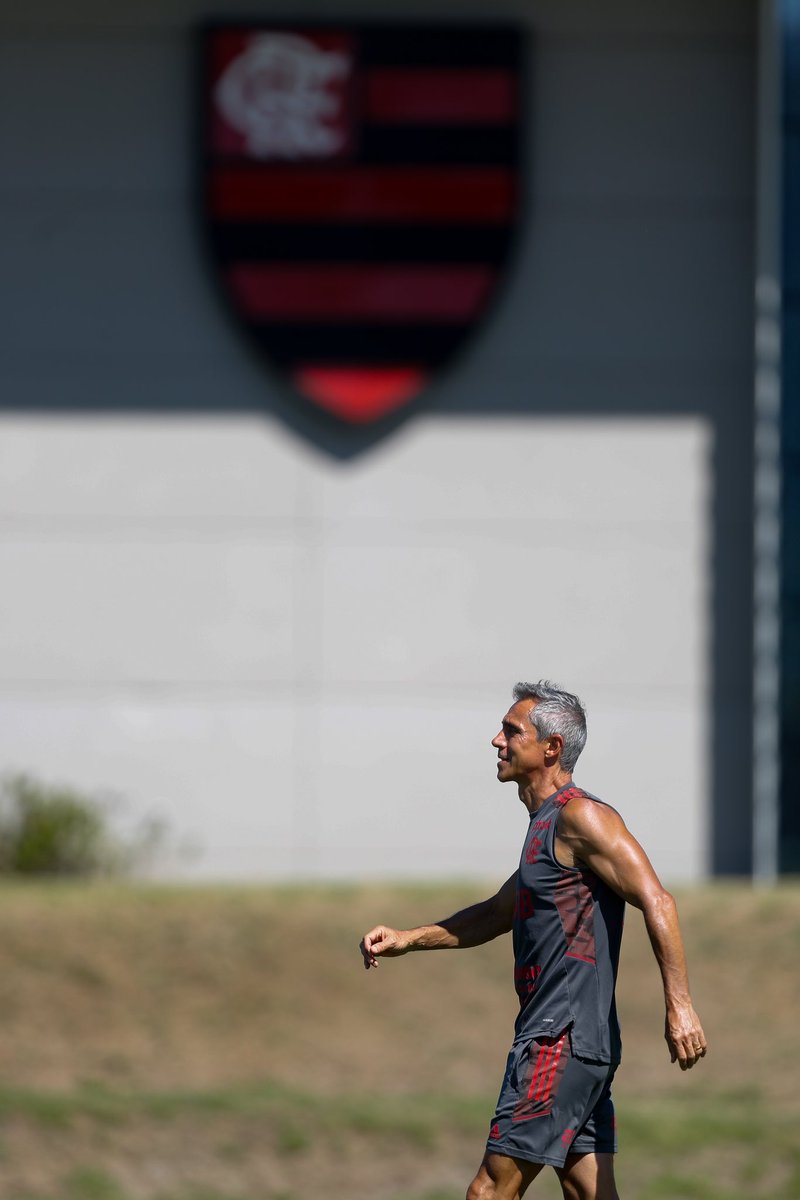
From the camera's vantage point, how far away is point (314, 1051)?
11125 mm

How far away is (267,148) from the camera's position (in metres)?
14.2

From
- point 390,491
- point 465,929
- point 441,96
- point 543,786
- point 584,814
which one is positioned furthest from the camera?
point 390,491

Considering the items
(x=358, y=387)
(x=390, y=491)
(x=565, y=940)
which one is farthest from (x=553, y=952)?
(x=358, y=387)

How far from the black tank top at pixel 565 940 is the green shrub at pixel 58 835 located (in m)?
9.53

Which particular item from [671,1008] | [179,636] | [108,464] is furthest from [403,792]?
[671,1008]

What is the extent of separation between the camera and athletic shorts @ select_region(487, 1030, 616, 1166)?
5.07 m

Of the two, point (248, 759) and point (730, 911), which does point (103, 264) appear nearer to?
point (248, 759)

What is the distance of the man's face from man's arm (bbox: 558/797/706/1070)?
158mm

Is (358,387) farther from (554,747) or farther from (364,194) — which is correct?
(554,747)

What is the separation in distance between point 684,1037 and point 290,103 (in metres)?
10.9

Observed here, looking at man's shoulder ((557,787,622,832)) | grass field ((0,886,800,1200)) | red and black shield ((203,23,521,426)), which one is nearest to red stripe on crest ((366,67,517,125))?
red and black shield ((203,23,521,426))

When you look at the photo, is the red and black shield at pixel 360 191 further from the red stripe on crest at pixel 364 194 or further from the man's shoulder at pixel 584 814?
the man's shoulder at pixel 584 814

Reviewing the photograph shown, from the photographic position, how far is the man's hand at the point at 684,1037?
4594mm

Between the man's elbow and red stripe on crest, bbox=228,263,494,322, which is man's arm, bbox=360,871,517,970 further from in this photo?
red stripe on crest, bbox=228,263,494,322
